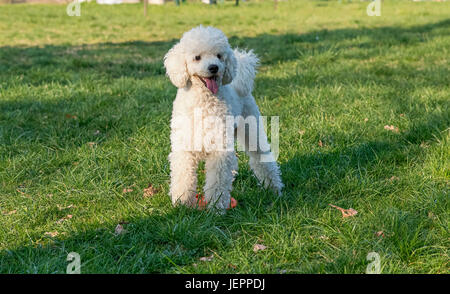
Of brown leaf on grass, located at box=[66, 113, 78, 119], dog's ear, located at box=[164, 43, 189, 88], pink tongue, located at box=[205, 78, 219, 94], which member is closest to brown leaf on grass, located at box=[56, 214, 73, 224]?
dog's ear, located at box=[164, 43, 189, 88]

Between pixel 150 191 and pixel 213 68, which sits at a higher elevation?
pixel 213 68

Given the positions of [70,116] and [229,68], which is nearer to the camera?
[229,68]

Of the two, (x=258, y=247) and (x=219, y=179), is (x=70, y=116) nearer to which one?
(x=219, y=179)

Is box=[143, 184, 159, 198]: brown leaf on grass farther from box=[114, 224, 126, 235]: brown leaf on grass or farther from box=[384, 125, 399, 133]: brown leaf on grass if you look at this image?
box=[384, 125, 399, 133]: brown leaf on grass

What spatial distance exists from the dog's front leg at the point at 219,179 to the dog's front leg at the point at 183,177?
0.44 feet

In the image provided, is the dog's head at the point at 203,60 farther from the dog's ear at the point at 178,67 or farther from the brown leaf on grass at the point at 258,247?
the brown leaf on grass at the point at 258,247

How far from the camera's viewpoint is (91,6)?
2303 centimetres

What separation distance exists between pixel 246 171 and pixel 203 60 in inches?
52.0

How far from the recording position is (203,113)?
3.46 m

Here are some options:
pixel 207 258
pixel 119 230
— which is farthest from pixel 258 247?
pixel 119 230

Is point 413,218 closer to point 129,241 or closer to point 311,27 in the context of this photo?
point 129,241

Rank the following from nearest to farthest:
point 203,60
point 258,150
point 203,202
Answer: point 203,60 → point 203,202 → point 258,150

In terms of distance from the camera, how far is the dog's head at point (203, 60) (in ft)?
10.9
